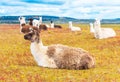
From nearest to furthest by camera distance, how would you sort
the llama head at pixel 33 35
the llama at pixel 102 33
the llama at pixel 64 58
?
1. the llama at pixel 64 58
2. the llama head at pixel 33 35
3. the llama at pixel 102 33

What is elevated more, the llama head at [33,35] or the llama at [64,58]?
the llama head at [33,35]

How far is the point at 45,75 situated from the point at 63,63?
6.82 feet

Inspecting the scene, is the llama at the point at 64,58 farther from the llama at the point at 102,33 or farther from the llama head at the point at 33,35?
the llama at the point at 102,33

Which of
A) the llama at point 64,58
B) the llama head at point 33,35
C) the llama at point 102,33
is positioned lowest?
the llama at point 102,33

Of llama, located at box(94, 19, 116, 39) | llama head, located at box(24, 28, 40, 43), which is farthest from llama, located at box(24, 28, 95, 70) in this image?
llama, located at box(94, 19, 116, 39)

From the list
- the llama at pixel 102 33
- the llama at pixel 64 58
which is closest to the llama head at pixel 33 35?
the llama at pixel 64 58

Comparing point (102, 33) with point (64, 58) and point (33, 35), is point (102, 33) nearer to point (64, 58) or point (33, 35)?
point (33, 35)

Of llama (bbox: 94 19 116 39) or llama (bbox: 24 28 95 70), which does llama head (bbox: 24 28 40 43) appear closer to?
llama (bbox: 24 28 95 70)

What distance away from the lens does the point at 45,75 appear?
15.2 meters

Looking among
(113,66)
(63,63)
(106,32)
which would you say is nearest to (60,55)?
(63,63)

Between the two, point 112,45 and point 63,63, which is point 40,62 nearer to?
point 63,63

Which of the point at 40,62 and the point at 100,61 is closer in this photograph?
the point at 40,62

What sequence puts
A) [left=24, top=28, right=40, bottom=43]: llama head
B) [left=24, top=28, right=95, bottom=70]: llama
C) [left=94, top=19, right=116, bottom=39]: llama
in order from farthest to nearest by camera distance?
1. [left=94, top=19, right=116, bottom=39]: llama
2. [left=24, top=28, right=40, bottom=43]: llama head
3. [left=24, top=28, right=95, bottom=70]: llama

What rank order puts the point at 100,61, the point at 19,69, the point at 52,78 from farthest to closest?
the point at 100,61, the point at 19,69, the point at 52,78
